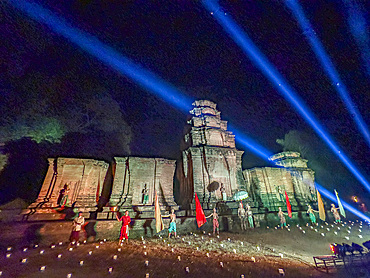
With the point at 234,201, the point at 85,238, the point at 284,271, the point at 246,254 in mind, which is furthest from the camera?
the point at 234,201

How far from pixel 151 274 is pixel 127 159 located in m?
15.0

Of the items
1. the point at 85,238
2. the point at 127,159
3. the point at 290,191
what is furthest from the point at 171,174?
the point at 290,191

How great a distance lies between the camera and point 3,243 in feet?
32.2

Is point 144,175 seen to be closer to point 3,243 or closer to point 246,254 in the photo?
point 3,243

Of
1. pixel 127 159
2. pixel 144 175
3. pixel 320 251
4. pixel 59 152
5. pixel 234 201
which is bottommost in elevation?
pixel 320 251

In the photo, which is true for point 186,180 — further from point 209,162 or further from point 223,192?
point 223,192

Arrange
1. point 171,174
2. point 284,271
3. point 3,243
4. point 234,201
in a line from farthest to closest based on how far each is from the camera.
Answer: point 171,174
point 234,201
point 3,243
point 284,271

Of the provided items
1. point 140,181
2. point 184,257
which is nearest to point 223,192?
point 140,181

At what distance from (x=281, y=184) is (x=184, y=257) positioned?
23.7 meters

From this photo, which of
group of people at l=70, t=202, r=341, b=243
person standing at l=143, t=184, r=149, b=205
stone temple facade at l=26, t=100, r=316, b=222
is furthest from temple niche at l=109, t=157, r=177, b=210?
group of people at l=70, t=202, r=341, b=243

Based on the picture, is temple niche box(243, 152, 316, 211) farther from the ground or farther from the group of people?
the ground

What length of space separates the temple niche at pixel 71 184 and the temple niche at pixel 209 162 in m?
11.0

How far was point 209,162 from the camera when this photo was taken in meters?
21.7

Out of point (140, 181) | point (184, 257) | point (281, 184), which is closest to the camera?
point (184, 257)
